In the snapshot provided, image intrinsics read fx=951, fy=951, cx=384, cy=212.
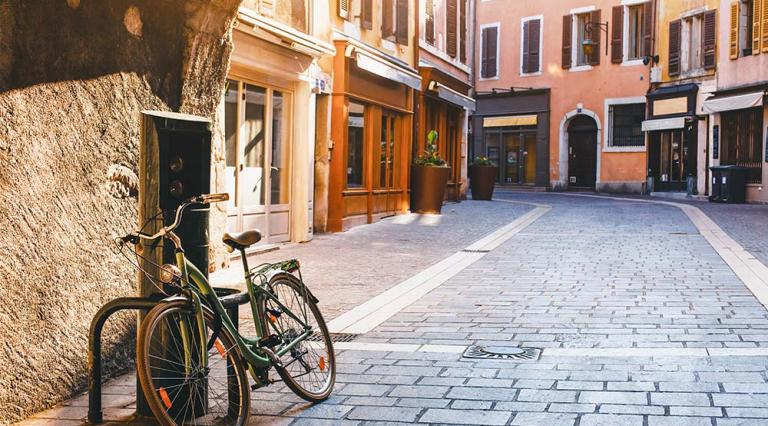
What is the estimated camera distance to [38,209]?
4523mm

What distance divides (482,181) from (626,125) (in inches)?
446

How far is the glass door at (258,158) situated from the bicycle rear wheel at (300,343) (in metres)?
6.95

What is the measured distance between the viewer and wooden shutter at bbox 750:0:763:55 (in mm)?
27438

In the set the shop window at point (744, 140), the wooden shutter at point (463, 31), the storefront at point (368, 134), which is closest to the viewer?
the storefront at point (368, 134)

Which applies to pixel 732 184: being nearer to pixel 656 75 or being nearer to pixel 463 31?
pixel 656 75

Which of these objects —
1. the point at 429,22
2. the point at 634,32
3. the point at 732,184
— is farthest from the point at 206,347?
the point at 634,32

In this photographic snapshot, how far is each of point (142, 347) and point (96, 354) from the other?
600mm

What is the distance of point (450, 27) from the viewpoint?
83.4 feet

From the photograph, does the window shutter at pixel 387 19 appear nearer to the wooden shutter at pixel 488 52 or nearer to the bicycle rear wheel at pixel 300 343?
the bicycle rear wheel at pixel 300 343

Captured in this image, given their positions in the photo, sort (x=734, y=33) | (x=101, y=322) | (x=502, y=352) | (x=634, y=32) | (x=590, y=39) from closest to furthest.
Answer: (x=101, y=322), (x=502, y=352), (x=734, y=33), (x=634, y=32), (x=590, y=39)

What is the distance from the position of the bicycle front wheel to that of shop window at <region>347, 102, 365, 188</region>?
12.7 metres

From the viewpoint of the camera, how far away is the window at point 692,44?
30859mm

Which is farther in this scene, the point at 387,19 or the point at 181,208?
the point at 387,19

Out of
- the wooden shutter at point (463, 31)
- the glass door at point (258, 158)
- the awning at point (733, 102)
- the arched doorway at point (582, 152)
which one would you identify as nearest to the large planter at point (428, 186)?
the glass door at point (258, 158)
